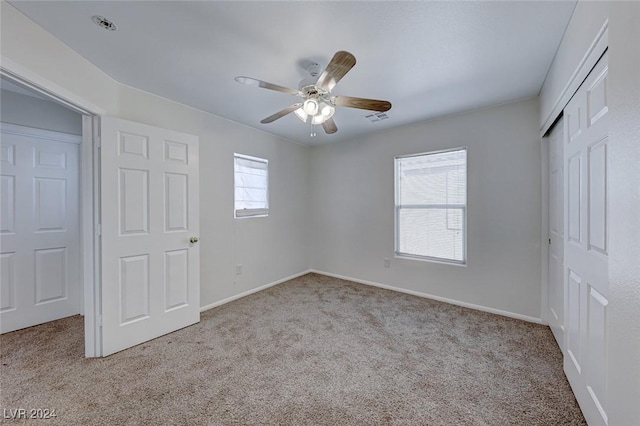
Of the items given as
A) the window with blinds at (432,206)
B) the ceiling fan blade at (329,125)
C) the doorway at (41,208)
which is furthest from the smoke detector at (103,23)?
the window with blinds at (432,206)

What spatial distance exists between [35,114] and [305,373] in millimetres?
3758

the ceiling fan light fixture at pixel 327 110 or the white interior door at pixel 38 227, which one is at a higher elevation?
the ceiling fan light fixture at pixel 327 110

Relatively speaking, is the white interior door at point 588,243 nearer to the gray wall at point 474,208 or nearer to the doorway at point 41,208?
the gray wall at point 474,208

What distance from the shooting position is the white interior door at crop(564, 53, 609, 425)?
1270 mm

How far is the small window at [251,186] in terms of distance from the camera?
3.52 meters

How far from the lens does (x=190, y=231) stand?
271 centimetres

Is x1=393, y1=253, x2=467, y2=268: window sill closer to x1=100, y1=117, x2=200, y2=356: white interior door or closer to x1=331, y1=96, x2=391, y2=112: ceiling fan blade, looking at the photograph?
x1=331, y1=96, x2=391, y2=112: ceiling fan blade

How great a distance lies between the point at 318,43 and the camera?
1764 millimetres

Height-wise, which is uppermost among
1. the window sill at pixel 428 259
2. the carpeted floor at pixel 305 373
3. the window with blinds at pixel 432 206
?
the window with blinds at pixel 432 206

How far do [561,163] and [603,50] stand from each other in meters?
1.19

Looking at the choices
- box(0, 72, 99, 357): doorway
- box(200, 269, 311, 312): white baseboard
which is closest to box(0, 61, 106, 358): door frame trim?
box(0, 72, 99, 357): doorway

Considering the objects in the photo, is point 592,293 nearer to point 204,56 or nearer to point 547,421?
point 547,421

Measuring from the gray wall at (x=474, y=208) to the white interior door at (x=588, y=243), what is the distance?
105 centimetres

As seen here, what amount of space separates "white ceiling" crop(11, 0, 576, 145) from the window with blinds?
0.94 m
